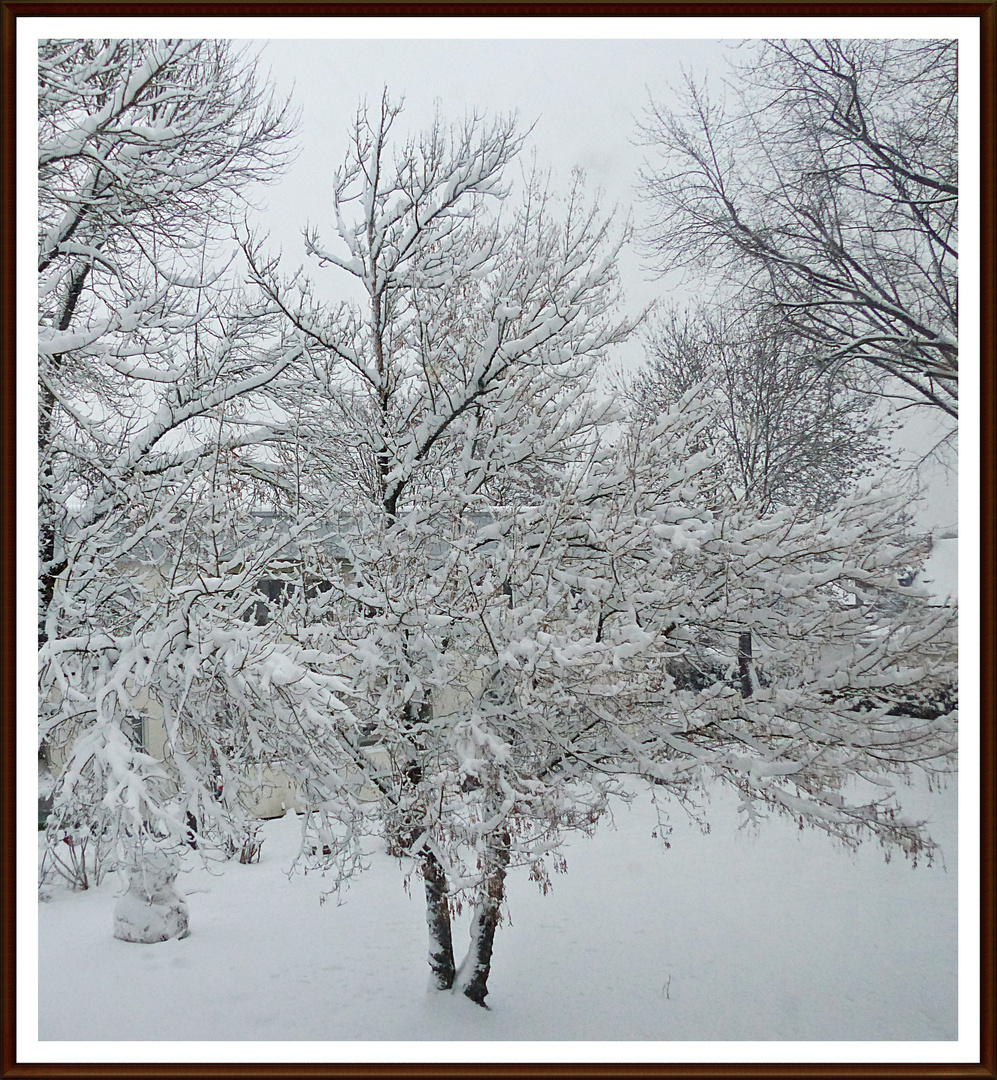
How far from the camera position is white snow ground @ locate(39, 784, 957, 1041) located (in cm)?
374

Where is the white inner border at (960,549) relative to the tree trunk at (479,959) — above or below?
Result: above

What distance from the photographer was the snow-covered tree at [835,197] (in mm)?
3697

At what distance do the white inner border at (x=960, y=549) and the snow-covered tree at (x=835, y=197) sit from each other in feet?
1.44

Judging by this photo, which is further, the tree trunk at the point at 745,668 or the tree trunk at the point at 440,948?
the tree trunk at the point at 440,948

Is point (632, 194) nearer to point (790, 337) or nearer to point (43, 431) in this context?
point (790, 337)

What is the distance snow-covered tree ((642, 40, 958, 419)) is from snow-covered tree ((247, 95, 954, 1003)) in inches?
29.0

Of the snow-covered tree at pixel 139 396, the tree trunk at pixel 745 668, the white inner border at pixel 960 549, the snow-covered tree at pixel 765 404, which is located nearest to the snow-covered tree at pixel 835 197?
the snow-covered tree at pixel 765 404

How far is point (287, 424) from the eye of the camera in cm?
452

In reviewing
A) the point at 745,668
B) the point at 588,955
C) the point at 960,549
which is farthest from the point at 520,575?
the point at 588,955

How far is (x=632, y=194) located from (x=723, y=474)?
6.41ft

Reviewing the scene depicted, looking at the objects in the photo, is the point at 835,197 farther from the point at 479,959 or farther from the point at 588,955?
the point at 588,955

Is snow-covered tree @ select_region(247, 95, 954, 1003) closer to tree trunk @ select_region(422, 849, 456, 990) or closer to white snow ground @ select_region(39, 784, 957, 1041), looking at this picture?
tree trunk @ select_region(422, 849, 456, 990)

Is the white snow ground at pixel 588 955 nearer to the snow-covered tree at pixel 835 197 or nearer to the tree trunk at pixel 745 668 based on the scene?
the tree trunk at pixel 745 668

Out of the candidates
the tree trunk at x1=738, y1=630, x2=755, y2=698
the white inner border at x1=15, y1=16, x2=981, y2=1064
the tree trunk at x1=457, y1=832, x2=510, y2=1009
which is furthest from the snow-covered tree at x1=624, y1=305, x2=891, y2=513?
the tree trunk at x1=457, y1=832, x2=510, y2=1009
